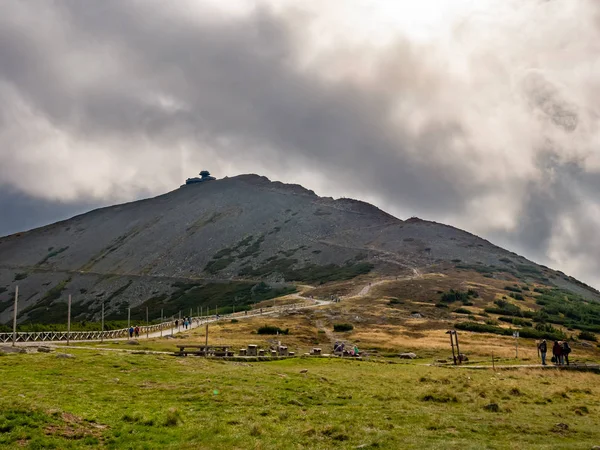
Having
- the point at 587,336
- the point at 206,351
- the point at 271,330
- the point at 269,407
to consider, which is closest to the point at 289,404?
the point at 269,407

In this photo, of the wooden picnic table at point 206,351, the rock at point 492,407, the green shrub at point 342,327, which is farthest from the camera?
the green shrub at point 342,327

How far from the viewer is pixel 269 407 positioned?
22625 millimetres

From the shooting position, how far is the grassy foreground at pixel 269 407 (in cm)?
1695

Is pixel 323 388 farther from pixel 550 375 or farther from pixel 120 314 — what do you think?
pixel 120 314

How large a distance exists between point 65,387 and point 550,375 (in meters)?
36.8

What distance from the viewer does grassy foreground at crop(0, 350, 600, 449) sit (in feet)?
55.6

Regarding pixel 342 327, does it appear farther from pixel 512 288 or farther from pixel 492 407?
pixel 512 288

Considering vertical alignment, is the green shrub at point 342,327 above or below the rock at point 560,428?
above

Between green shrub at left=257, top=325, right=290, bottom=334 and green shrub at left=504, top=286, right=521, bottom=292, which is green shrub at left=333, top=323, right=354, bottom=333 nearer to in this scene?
green shrub at left=257, top=325, right=290, bottom=334

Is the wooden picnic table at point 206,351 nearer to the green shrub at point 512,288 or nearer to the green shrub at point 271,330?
the green shrub at point 271,330

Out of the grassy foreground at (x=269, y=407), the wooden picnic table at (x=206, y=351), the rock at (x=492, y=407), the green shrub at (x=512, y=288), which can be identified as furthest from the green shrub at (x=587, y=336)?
the rock at (x=492, y=407)

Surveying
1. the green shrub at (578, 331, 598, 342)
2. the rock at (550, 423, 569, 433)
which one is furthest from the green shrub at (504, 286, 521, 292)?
the rock at (550, 423, 569, 433)

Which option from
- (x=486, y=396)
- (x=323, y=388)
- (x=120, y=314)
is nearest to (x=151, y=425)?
(x=323, y=388)

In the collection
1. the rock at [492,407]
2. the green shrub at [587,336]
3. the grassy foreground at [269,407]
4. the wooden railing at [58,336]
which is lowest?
the green shrub at [587,336]
